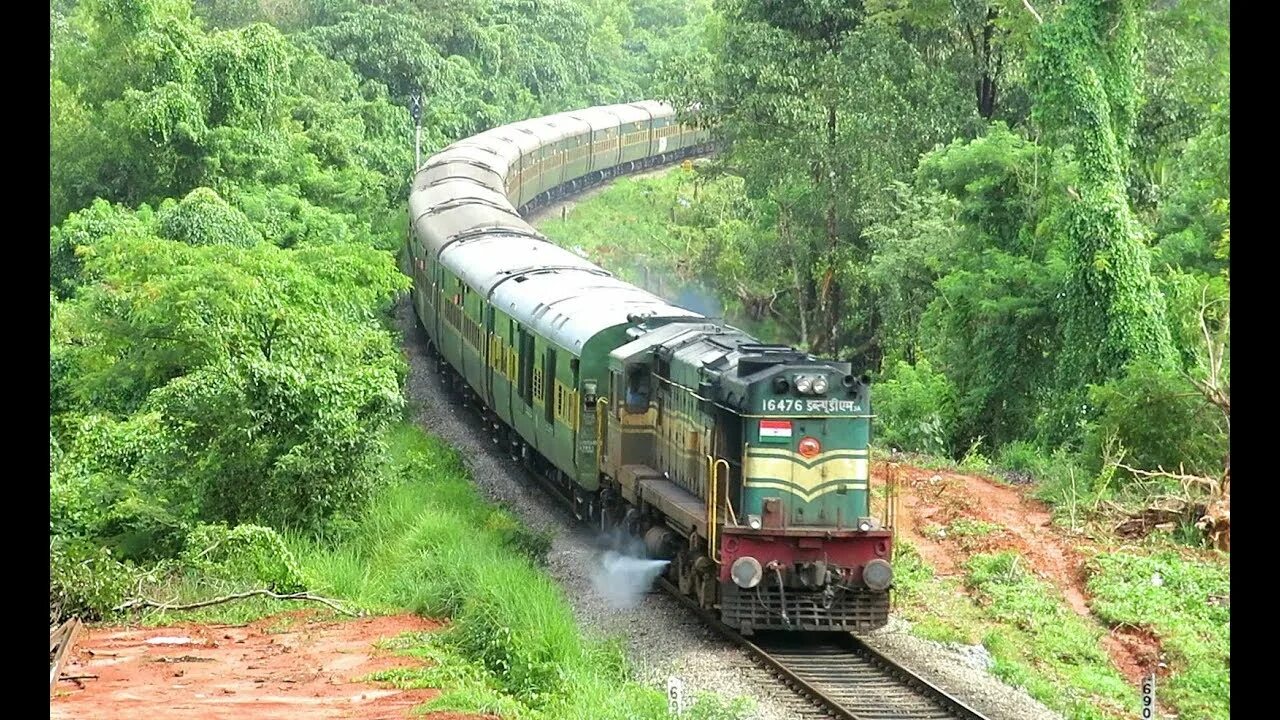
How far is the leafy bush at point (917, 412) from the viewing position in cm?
2719

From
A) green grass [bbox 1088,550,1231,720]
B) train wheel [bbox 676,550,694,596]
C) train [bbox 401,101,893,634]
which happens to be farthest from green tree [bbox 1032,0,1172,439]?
train wheel [bbox 676,550,694,596]

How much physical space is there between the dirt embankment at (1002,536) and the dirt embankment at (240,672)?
586cm

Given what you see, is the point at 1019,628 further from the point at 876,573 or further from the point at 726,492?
the point at 726,492

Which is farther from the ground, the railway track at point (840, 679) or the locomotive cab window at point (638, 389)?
the locomotive cab window at point (638, 389)

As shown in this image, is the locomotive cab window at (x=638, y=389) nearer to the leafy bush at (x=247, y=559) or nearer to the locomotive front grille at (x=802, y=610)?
the locomotive front grille at (x=802, y=610)

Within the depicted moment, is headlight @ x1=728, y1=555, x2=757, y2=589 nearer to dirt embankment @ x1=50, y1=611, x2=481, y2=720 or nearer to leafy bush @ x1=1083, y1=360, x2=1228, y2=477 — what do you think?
dirt embankment @ x1=50, y1=611, x2=481, y2=720

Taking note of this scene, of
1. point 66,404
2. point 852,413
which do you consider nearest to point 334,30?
point 66,404

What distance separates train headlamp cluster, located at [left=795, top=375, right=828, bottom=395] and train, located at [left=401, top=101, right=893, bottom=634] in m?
0.01

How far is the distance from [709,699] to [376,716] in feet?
8.43

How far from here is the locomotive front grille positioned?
14.7 m

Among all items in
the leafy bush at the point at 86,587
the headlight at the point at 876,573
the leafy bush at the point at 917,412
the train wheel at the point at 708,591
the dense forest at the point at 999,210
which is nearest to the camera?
the headlight at the point at 876,573

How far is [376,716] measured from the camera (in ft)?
38.6

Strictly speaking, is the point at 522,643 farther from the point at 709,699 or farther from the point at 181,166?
the point at 181,166

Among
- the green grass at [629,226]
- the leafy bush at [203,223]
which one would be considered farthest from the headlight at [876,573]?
the green grass at [629,226]
